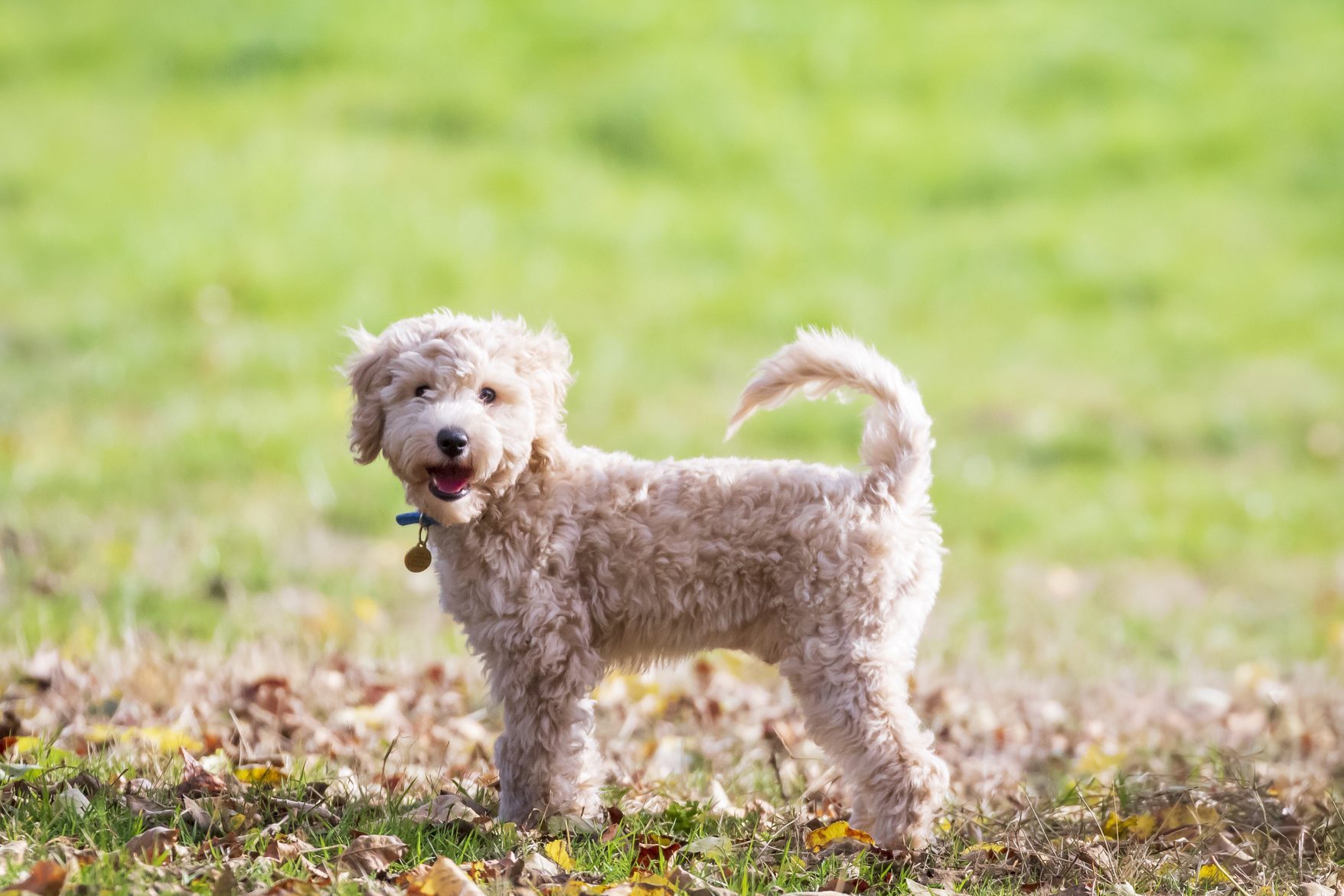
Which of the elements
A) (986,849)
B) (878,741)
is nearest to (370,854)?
(878,741)

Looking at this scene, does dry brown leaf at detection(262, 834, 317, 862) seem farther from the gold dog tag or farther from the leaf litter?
the gold dog tag

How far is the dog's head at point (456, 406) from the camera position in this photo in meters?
3.85

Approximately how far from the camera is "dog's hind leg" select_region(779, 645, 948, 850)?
154 inches

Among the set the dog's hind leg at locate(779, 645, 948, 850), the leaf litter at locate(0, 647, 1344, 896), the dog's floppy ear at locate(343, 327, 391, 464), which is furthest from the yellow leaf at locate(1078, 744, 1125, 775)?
the dog's floppy ear at locate(343, 327, 391, 464)

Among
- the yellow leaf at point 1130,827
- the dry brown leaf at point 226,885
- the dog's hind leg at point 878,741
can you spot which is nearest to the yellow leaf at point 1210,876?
the yellow leaf at point 1130,827

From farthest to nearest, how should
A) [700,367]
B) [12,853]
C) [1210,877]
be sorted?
[700,367] < [1210,877] < [12,853]

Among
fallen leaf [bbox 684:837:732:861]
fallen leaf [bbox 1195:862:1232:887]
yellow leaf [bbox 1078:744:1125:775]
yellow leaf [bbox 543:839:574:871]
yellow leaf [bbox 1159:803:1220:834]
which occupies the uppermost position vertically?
yellow leaf [bbox 1078:744:1125:775]

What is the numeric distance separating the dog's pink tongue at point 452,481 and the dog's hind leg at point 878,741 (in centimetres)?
108

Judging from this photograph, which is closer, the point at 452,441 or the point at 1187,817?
the point at 452,441

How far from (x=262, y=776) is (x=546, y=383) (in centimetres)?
143

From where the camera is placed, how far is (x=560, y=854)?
12.1ft

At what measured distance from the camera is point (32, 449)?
8.66 metres

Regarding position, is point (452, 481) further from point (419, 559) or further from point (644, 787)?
point (644, 787)

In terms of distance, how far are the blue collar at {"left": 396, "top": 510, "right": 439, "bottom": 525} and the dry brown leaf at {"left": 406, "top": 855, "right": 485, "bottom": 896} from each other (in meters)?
1.04
